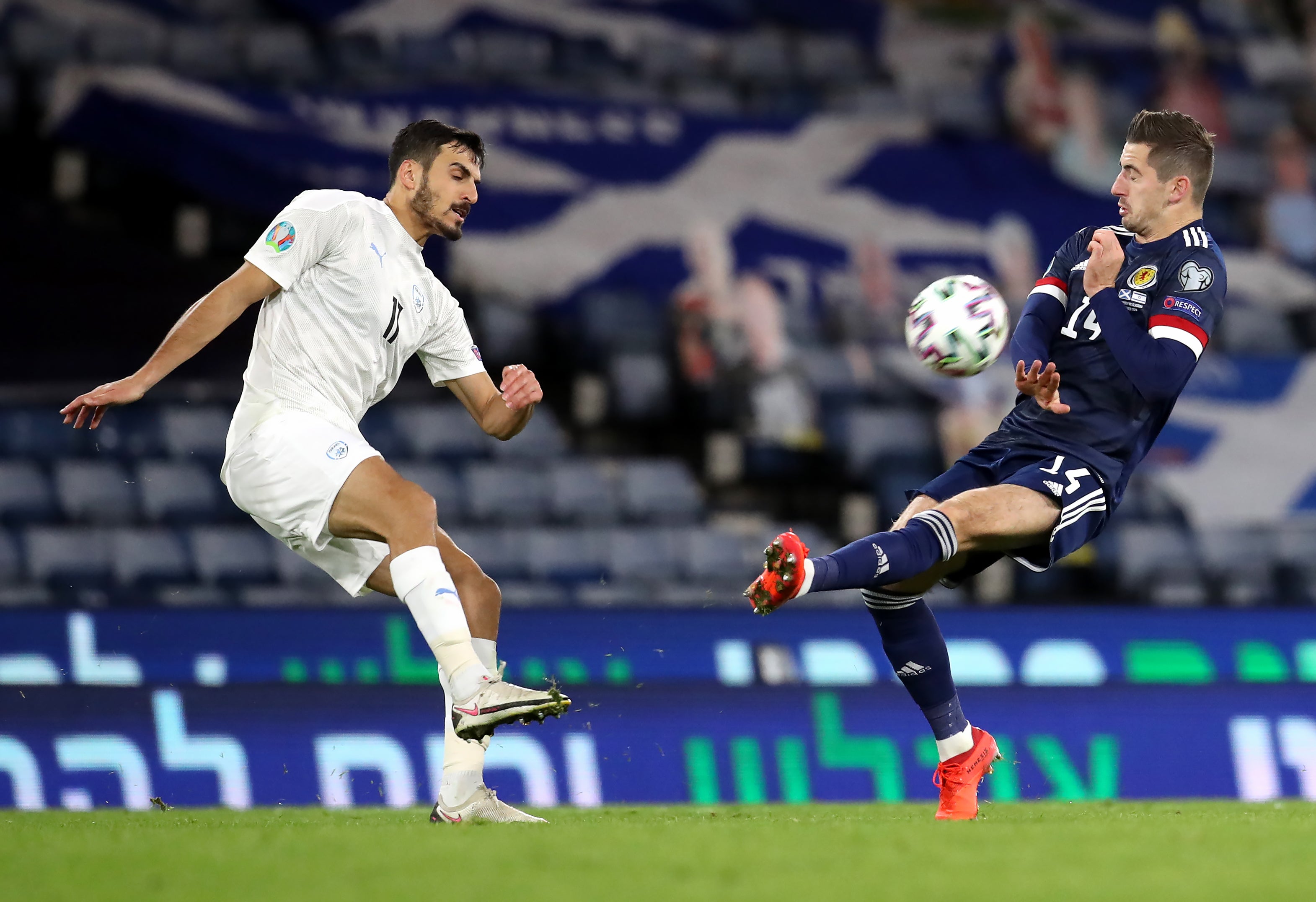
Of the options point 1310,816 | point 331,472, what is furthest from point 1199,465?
point 331,472

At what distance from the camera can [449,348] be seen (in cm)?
445

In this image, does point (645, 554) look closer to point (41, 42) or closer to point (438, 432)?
point (438, 432)

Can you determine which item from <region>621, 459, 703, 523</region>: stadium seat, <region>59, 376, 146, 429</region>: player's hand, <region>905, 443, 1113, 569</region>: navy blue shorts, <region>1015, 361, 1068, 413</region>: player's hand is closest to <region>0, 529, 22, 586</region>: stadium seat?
<region>621, 459, 703, 523</region>: stadium seat

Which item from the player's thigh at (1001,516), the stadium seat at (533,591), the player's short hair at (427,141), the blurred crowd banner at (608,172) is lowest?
the stadium seat at (533,591)

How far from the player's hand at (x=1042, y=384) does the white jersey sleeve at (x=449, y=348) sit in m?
1.50

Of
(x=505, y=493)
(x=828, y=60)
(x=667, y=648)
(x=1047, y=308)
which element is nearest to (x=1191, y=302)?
(x=1047, y=308)

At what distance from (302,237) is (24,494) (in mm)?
5021

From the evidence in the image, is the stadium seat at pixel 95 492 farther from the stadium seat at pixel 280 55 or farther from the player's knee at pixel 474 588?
the player's knee at pixel 474 588

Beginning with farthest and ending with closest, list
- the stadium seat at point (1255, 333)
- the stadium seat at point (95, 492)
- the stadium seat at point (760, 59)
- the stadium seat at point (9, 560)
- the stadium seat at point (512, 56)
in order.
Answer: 1. the stadium seat at point (760, 59)
2. the stadium seat at point (512, 56)
3. the stadium seat at point (1255, 333)
4. the stadium seat at point (95, 492)
5. the stadium seat at point (9, 560)

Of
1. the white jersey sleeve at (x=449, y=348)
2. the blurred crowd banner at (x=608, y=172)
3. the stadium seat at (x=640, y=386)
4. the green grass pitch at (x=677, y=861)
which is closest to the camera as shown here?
the green grass pitch at (x=677, y=861)

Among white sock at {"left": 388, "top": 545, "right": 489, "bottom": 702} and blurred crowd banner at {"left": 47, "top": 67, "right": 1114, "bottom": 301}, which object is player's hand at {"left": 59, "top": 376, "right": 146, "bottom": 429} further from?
blurred crowd banner at {"left": 47, "top": 67, "right": 1114, "bottom": 301}

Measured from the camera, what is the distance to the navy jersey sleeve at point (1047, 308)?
427 cm

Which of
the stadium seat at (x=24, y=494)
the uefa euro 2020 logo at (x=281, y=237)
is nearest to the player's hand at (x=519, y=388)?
the uefa euro 2020 logo at (x=281, y=237)

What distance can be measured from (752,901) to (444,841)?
0.99m
